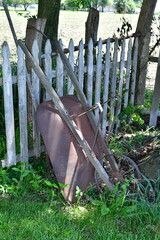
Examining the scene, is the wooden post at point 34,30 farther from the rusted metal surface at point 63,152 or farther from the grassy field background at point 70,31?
the grassy field background at point 70,31

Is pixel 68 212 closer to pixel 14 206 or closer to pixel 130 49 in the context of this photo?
pixel 14 206

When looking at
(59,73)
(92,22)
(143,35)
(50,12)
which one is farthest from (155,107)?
(50,12)

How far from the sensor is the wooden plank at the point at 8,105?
306 centimetres

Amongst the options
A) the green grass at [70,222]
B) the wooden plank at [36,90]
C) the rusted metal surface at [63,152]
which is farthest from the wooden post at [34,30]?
the green grass at [70,222]

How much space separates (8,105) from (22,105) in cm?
17

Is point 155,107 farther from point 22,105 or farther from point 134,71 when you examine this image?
point 22,105

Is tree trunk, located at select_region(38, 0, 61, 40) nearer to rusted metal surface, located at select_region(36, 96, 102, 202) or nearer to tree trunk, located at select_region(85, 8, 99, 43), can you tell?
tree trunk, located at select_region(85, 8, 99, 43)

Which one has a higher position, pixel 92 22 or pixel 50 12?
pixel 50 12

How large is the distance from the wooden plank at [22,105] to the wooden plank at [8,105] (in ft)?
0.33

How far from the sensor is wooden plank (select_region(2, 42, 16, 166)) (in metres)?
3.06

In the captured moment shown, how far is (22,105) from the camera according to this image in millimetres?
3344

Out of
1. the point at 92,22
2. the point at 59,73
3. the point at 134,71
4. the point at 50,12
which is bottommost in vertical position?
the point at 134,71

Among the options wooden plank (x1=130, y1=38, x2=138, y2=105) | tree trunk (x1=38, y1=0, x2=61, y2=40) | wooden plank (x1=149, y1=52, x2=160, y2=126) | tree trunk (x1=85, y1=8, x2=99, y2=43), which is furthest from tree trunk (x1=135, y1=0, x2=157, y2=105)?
tree trunk (x1=38, y1=0, x2=61, y2=40)

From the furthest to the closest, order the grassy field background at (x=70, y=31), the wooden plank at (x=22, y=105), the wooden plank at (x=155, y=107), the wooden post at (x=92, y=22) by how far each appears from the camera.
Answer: the grassy field background at (x=70, y=31) < the wooden plank at (x=155, y=107) < the wooden post at (x=92, y=22) < the wooden plank at (x=22, y=105)
